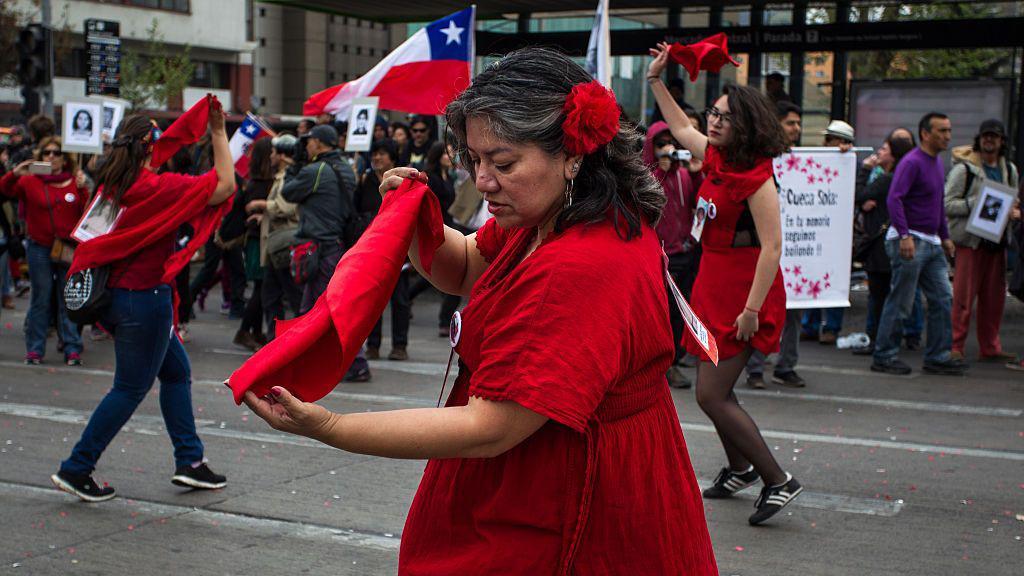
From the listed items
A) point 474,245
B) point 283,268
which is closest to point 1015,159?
point 283,268

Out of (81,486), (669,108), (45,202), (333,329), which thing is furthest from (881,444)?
(45,202)

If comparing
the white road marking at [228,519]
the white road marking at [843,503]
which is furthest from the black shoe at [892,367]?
the white road marking at [228,519]

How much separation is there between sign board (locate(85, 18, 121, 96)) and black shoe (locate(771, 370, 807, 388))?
40.0 feet

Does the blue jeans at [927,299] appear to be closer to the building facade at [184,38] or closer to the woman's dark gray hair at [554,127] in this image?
the woman's dark gray hair at [554,127]

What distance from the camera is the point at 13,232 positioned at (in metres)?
13.0

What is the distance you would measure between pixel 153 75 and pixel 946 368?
4289cm

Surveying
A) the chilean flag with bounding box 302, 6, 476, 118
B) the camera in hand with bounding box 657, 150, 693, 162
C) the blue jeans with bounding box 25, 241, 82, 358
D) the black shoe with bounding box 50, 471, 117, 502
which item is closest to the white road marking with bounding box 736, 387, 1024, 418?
the camera in hand with bounding box 657, 150, 693, 162

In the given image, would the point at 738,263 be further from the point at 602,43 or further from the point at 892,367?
the point at 602,43

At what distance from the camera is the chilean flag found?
426 inches

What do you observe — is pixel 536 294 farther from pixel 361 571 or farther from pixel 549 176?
pixel 361 571

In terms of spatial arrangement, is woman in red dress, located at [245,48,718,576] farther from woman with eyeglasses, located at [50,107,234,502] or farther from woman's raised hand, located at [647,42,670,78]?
woman with eyeglasses, located at [50,107,234,502]

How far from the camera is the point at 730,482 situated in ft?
20.1

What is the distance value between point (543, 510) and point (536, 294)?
0.46 m

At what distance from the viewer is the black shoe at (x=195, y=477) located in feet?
20.2
